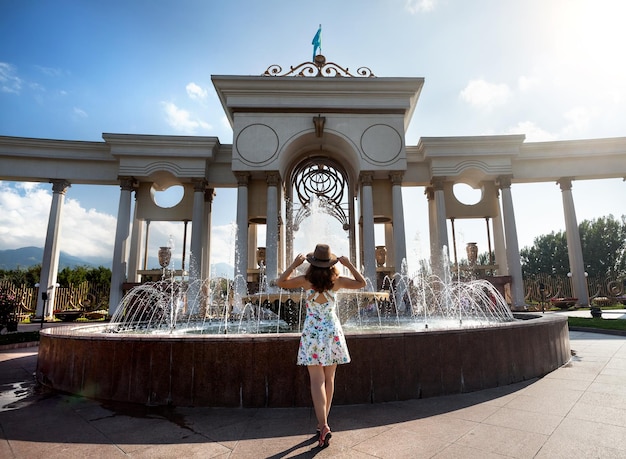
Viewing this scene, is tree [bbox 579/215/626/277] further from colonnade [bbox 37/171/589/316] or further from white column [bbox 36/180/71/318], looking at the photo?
white column [bbox 36/180/71/318]

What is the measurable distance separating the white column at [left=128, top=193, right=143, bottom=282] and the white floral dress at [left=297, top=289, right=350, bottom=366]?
19255 mm

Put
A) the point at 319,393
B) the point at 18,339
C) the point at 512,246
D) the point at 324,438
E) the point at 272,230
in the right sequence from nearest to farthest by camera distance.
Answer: the point at 324,438 → the point at 319,393 → the point at 18,339 → the point at 272,230 → the point at 512,246

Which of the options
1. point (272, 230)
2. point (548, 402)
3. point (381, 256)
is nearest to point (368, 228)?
point (381, 256)

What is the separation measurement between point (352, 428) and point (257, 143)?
53.9 ft

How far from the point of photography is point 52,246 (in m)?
19.8

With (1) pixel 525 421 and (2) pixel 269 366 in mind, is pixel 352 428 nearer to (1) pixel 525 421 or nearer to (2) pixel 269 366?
(2) pixel 269 366

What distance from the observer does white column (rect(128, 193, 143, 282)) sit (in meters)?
19.8

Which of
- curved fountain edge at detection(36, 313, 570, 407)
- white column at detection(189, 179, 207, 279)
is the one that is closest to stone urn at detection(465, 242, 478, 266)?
white column at detection(189, 179, 207, 279)

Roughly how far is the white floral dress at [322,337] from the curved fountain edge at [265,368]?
898 millimetres

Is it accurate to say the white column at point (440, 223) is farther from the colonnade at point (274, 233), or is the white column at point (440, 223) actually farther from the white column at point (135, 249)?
the white column at point (135, 249)

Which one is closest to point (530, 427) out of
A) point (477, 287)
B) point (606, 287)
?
point (477, 287)

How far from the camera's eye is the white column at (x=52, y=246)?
1950 centimetres

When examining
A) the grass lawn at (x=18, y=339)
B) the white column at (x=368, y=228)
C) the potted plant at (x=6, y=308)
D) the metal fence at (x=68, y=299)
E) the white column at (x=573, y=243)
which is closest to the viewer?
the grass lawn at (x=18, y=339)

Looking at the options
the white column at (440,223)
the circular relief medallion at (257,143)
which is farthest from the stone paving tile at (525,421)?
the circular relief medallion at (257,143)
